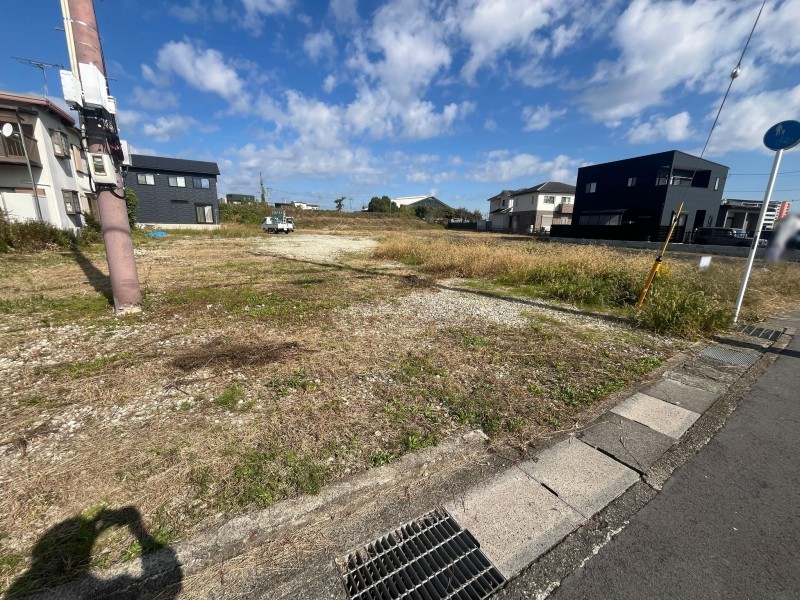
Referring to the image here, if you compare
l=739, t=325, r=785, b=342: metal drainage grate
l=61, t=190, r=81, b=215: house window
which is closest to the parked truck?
l=61, t=190, r=81, b=215: house window

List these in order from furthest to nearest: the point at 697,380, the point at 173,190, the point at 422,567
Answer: the point at 173,190, the point at 697,380, the point at 422,567

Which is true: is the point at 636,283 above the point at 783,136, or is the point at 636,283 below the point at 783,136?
below

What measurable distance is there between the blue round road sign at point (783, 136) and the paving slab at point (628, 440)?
4496 millimetres

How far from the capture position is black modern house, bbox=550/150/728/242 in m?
21.1

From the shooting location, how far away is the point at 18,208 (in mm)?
13570

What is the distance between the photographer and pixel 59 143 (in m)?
15.5

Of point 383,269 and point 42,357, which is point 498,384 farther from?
point 383,269

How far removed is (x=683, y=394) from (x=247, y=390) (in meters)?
3.81

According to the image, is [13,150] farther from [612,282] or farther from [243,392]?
[612,282]

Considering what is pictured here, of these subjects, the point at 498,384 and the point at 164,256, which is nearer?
the point at 498,384

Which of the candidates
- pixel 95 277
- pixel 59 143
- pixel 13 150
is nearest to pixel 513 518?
pixel 95 277

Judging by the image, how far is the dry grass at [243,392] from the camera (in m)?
1.77

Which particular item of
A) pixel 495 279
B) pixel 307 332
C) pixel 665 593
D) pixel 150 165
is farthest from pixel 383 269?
pixel 150 165

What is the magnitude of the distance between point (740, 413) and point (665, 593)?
6.85 feet
